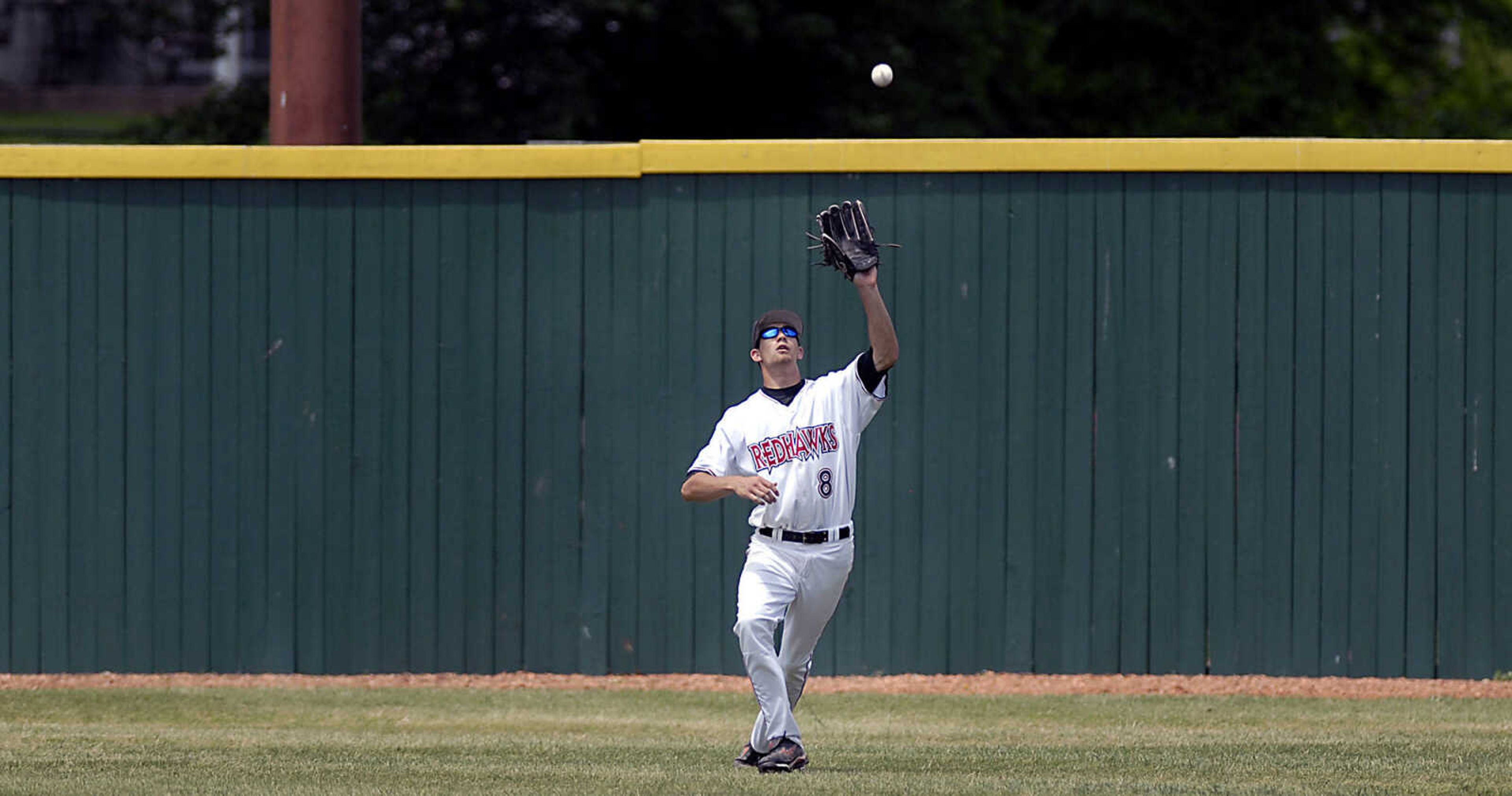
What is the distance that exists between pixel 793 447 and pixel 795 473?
116 millimetres

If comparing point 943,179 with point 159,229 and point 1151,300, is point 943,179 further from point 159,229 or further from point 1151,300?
point 159,229

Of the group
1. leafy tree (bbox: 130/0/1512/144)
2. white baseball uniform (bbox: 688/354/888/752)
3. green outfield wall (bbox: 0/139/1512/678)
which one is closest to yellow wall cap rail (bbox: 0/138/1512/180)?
green outfield wall (bbox: 0/139/1512/678)

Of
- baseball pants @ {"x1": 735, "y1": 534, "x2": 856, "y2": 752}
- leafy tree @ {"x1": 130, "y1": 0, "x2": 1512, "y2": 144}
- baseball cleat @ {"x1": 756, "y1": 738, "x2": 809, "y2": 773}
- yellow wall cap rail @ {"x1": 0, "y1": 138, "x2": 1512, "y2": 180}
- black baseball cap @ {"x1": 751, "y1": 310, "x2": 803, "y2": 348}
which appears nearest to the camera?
baseball cleat @ {"x1": 756, "y1": 738, "x2": 809, "y2": 773}

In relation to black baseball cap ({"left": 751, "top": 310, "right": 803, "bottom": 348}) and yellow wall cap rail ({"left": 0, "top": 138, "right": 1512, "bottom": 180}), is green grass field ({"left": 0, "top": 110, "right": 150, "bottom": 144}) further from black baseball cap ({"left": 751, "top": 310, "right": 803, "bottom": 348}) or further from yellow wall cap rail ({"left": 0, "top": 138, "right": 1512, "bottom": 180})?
black baseball cap ({"left": 751, "top": 310, "right": 803, "bottom": 348})

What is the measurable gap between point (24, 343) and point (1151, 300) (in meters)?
5.88

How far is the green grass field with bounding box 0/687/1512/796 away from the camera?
6188 mm

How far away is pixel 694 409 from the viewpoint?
9312 mm

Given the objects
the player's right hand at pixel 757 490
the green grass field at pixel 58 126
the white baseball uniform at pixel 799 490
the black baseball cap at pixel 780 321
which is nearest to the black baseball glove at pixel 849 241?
the black baseball cap at pixel 780 321

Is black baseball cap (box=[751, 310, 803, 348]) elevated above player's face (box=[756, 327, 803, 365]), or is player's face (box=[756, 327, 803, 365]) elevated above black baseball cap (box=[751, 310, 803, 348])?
black baseball cap (box=[751, 310, 803, 348])

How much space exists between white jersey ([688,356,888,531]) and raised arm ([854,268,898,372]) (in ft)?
0.47

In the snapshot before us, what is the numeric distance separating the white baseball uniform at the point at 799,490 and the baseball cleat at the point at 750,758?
3 centimetres

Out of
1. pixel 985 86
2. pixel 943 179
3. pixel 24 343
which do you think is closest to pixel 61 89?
pixel 985 86

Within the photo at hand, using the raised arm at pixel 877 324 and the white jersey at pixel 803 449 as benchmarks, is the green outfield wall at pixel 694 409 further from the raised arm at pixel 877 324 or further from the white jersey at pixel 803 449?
the raised arm at pixel 877 324

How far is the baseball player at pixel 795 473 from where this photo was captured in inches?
257
